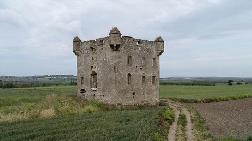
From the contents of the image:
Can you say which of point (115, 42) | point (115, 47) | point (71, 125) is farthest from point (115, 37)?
point (71, 125)

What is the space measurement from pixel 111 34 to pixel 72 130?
16965mm

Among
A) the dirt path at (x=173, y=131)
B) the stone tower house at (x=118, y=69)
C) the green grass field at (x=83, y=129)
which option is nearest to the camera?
the green grass field at (x=83, y=129)

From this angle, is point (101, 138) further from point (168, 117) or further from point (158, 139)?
point (168, 117)

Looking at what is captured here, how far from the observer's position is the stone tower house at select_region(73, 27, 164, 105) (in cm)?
3766

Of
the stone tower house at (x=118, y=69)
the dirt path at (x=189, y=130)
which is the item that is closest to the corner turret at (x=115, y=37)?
the stone tower house at (x=118, y=69)

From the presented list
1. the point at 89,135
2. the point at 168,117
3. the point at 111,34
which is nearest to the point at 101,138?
the point at 89,135

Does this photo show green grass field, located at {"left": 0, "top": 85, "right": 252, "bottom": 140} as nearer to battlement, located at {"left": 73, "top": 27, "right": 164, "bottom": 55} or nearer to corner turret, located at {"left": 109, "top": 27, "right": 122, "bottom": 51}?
corner turret, located at {"left": 109, "top": 27, "right": 122, "bottom": 51}

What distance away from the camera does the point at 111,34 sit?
36.9 meters

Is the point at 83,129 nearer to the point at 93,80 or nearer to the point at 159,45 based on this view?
the point at 93,80

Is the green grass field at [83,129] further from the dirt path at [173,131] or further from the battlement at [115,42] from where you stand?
the battlement at [115,42]

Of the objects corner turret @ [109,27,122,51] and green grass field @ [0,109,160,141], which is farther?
corner turret @ [109,27,122,51]

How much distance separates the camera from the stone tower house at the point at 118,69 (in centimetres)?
3766

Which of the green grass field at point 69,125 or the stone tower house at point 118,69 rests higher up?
the stone tower house at point 118,69

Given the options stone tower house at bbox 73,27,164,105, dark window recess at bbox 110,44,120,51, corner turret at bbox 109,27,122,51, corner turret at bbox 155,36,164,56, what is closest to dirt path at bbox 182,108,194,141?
stone tower house at bbox 73,27,164,105
